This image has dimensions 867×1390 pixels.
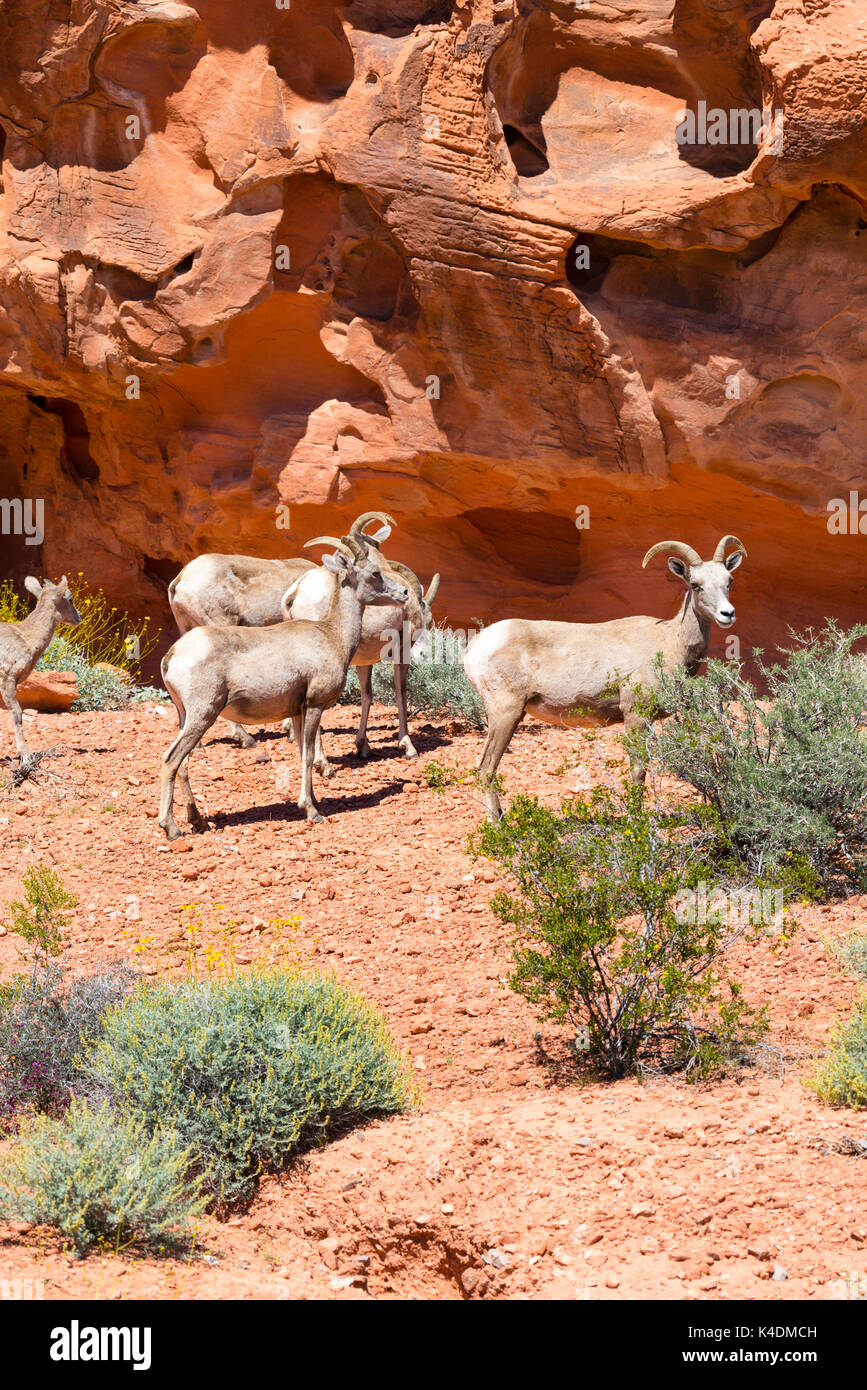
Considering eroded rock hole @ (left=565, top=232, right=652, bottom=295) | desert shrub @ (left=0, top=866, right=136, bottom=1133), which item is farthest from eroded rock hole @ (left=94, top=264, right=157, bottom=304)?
desert shrub @ (left=0, top=866, right=136, bottom=1133)

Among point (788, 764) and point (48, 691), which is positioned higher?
point (788, 764)

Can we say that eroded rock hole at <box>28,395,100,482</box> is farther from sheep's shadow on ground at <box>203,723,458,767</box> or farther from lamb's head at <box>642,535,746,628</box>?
lamb's head at <box>642,535,746,628</box>

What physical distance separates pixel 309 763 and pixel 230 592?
2645 millimetres

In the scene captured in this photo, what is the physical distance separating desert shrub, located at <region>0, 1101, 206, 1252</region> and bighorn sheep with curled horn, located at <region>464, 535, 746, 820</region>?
4.49 meters

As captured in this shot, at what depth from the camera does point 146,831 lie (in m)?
9.49

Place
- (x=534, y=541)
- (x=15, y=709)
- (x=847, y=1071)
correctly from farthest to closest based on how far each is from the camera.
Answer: (x=534, y=541) → (x=15, y=709) → (x=847, y=1071)

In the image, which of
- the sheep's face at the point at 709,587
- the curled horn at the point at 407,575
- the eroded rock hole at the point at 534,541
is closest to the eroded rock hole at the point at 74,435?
the eroded rock hole at the point at 534,541

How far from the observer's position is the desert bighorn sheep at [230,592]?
11.6 meters

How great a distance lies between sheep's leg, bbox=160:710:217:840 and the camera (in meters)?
9.24

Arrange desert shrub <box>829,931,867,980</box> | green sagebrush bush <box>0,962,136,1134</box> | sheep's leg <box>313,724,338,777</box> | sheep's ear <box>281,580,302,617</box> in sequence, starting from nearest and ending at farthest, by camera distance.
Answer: green sagebrush bush <box>0,962,136,1134</box>, desert shrub <box>829,931,867,980</box>, sheep's leg <box>313,724,338,777</box>, sheep's ear <box>281,580,302,617</box>

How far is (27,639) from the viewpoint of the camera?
11.7m

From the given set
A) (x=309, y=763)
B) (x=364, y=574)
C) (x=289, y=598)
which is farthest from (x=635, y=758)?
(x=289, y=598)

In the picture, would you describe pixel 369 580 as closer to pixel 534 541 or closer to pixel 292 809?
pixel 292 809

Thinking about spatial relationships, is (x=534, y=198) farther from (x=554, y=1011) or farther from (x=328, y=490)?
(x=554, y=1011)
